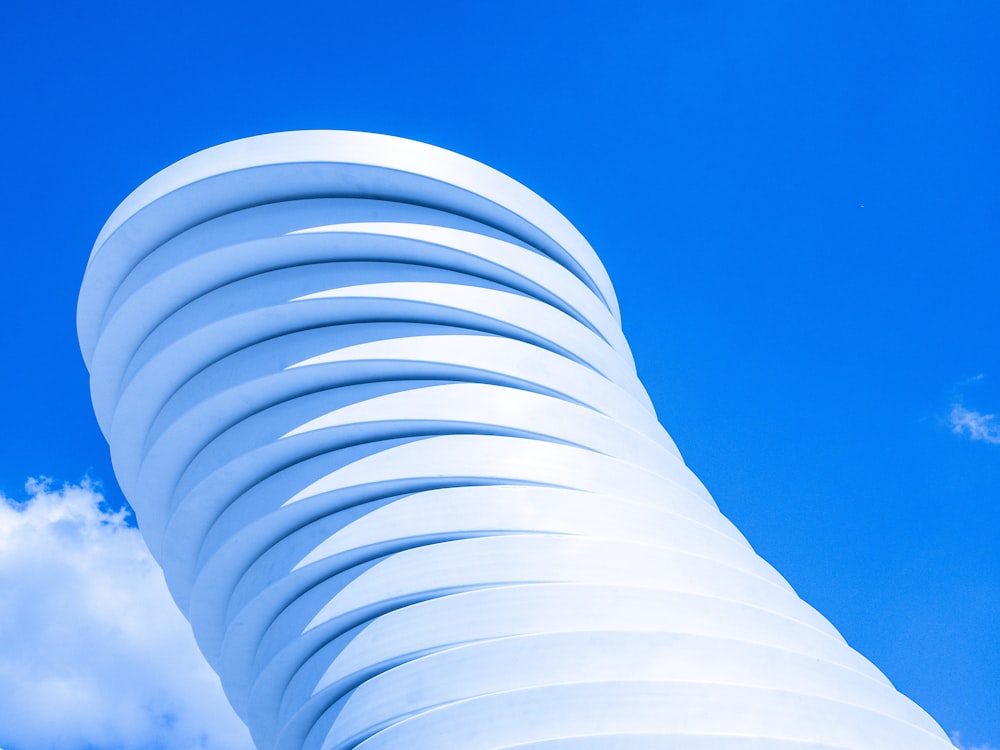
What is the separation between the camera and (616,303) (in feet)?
62.4

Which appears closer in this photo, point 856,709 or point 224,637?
point 856,709

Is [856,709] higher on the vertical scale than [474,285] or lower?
lower

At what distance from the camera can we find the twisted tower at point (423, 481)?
11.8 m

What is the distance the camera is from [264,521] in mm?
15047

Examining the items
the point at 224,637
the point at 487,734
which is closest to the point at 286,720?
the point at 224,637

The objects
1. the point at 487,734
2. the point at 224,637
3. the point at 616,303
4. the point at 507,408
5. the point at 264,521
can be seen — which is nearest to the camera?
the point at 487,734

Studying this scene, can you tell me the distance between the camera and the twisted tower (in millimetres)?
11828

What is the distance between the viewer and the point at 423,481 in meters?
13.8

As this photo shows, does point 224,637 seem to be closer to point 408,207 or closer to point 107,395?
point 107,395

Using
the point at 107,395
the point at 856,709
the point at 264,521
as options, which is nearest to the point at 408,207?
the point at 264,521

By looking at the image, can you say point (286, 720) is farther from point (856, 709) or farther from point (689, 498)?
point (856, 709)

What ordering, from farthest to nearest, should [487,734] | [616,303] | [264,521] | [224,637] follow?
[616,303] → [224,637] → [264,521] → [487,734]

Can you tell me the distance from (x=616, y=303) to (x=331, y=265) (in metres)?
6.26

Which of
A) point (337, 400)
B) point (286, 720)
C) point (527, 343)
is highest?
point (527, 343)
